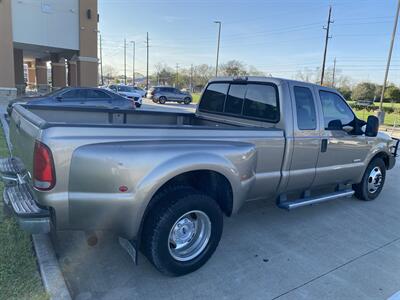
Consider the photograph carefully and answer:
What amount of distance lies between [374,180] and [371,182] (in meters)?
0.08

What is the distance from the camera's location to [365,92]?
170 ft

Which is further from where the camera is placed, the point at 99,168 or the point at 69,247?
the point at 69,247

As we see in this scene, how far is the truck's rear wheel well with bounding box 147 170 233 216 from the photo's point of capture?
3426mm

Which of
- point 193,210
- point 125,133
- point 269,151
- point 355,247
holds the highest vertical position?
point 125,133

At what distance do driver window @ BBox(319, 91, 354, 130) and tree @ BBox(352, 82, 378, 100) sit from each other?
5231cm

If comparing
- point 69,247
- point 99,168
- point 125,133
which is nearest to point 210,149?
point 125,133

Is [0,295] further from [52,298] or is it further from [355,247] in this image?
[355,247]

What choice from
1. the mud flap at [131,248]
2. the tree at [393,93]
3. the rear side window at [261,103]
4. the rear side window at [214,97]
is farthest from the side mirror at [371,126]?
the tree at [393,93]

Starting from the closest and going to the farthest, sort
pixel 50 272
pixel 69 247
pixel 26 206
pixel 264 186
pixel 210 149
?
pixel 26 206 → pixel 50 272 → pixel 210 149 → pixel 69 247 → pixel 264 186

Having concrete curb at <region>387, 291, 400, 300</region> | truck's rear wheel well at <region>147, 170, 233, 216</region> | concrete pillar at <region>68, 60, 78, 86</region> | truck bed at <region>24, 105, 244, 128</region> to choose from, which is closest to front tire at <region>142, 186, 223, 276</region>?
truck's rear wheel well at <region>147, 170, 233, 216</region>

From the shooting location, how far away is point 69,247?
11.9ft

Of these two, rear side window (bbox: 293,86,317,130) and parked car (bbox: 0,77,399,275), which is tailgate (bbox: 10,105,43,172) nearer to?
parked car (bbox: 0,77,399,275)

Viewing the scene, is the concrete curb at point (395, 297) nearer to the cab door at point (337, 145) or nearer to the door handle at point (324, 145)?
the cab door at point (337, 145)

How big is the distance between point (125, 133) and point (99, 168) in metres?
0.35
